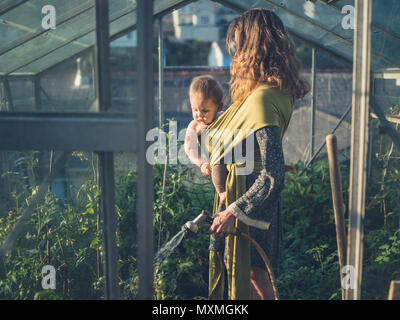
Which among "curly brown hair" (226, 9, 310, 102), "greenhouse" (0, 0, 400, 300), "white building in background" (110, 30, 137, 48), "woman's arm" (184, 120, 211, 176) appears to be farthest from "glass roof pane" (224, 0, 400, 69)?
"woman's arm" (184, 120, 211, 176)

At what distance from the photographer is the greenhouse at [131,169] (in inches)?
78.5

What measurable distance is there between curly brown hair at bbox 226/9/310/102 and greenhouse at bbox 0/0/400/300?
14 cm

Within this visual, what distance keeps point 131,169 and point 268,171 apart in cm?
117

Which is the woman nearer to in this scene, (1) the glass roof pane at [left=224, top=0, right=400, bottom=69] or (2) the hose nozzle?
(2) the hose nozzle

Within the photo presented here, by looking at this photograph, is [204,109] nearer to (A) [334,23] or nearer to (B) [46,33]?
(B) [46,33]

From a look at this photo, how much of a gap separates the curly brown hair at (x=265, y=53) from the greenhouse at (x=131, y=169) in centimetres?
14

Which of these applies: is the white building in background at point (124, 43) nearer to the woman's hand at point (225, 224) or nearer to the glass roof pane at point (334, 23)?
the woman's hand at point (225, 224)

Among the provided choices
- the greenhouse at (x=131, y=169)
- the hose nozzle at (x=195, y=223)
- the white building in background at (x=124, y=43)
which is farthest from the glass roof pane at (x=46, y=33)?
the hose nozzle at (x=195, y=223)

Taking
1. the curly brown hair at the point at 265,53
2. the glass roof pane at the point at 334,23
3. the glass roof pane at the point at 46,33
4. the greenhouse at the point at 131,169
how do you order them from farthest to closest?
the glass roof pane at the point at 334,23
the glass roof pane at the point at 46,33
the curly brown hair at the point at 265,53
the greenhouse at the point at 131,169

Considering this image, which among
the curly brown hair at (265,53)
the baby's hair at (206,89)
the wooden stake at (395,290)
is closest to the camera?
the wooden stake at (395,290)

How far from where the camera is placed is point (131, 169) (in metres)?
3.01

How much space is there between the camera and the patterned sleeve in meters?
2.13

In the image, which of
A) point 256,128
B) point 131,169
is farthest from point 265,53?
point 131,169

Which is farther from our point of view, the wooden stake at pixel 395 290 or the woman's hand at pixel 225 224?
the woman's hand at pixel 225 224
